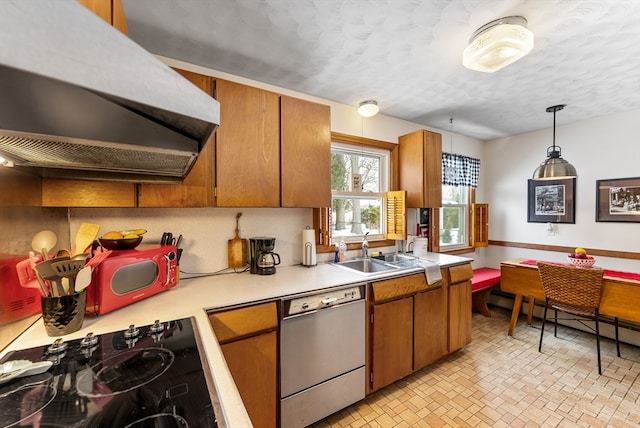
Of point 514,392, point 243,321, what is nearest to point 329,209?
point 243,321

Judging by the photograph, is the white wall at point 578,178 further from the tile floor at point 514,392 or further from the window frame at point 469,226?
the tile floor at point 514,392

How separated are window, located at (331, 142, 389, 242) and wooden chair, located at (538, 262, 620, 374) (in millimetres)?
1630

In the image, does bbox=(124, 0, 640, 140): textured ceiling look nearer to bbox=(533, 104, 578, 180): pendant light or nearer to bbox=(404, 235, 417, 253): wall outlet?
bbox=(533, 104, 578, 180): pendant light

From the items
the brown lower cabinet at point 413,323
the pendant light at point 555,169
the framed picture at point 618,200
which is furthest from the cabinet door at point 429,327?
the framed picture at point 618,200

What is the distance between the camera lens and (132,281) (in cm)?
132

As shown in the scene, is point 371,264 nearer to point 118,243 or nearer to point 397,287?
point 397,287

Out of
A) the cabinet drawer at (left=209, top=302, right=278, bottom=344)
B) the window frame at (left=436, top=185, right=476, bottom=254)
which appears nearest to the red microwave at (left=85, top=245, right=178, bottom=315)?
the cabinet drawer at (left=209, top=302, right=278, bottom=344)

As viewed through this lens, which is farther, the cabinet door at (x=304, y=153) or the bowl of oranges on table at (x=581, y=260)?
the bowl of oranges on table at (x=581, y=260)

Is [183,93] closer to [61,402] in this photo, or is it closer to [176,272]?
[61,402]

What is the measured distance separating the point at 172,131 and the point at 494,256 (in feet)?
14.8

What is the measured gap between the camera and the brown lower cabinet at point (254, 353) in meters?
1.34

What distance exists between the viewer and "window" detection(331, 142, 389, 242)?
2.66 metres

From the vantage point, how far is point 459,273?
2443 millimetres

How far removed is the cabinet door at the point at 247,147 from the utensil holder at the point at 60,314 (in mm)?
827
